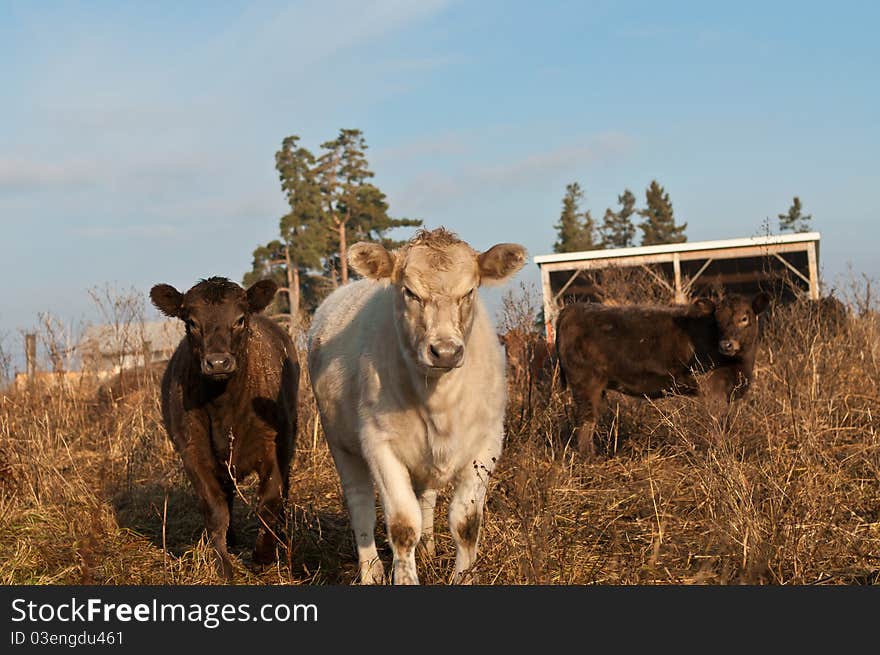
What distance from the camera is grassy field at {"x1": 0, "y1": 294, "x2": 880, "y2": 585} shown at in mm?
4859

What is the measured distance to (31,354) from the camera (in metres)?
11.7

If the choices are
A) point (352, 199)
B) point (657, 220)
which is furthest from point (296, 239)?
point (657, 220)

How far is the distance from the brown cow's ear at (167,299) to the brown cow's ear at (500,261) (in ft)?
7.59

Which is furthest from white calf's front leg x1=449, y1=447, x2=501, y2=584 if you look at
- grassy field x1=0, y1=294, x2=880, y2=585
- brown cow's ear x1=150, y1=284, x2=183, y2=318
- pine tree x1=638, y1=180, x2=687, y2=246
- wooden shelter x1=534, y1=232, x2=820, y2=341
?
pine tree x1=638, y1=180, x2=687, y2=246

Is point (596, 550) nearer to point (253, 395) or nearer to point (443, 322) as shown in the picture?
point (443, 322)

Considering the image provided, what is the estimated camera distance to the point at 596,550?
563cm

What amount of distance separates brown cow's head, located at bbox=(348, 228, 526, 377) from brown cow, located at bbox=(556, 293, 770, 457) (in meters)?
5.02

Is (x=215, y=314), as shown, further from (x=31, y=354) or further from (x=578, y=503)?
(x=31, y=354)

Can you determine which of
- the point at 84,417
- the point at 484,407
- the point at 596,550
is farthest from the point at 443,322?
the point at 84,417

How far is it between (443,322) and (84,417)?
744cm

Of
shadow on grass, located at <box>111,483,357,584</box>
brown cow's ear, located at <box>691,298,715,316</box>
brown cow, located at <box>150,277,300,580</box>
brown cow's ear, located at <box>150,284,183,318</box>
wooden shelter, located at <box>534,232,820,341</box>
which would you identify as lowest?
shadow on grass, located at <box>111,483,357,584</box>

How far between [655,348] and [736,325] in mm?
940

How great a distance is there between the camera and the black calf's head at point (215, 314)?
5.81m

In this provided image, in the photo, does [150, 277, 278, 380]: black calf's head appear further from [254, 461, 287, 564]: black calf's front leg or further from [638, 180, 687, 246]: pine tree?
[638, 180, 687, 246]: pine tree
